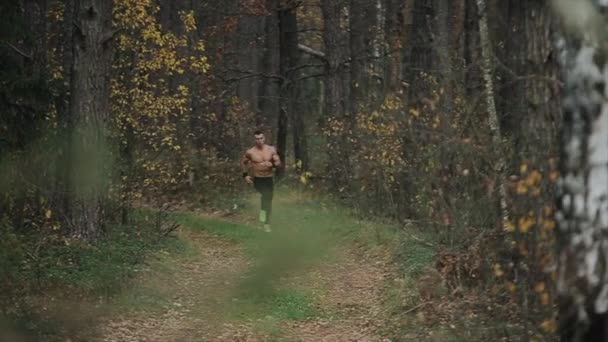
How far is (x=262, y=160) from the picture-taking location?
1445cm

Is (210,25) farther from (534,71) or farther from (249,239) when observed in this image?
(534,71)

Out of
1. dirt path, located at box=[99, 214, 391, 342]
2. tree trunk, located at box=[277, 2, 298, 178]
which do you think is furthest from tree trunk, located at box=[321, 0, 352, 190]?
dirt path, located at box=[99, 214, 391, 342]

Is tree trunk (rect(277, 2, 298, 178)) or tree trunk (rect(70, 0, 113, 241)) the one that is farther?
tree trunk (rect(277, 2, 298, 178))

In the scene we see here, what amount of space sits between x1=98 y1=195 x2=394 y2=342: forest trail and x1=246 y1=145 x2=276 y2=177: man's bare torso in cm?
116

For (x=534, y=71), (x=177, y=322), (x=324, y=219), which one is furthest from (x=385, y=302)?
(x=324, y=219)

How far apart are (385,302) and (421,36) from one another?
689cm

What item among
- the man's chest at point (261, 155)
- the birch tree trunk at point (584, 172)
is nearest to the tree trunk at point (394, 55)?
the man's chest at point (261, 155)

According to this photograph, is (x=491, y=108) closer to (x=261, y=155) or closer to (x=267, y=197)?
(x=261, y=155)

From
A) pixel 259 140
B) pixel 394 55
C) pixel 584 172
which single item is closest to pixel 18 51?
pixel 259 140

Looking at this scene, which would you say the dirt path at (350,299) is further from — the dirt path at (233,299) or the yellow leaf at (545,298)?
the yellow leaf at (545,298)

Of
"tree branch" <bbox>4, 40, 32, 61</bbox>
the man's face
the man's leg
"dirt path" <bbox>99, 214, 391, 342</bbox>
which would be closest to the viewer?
"dirt path" <bbox>99, 214, 391, 342</bbox>

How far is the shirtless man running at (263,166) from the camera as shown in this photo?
47.3 ft

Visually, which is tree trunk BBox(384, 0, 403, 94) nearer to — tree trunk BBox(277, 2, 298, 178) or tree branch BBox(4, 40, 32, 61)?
tree trunk BBox(277, 2, 298, 178)

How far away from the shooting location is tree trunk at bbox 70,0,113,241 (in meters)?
11.6
